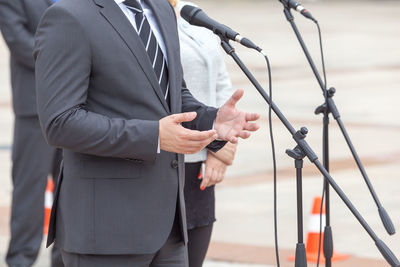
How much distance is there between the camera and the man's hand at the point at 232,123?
12.1 feet

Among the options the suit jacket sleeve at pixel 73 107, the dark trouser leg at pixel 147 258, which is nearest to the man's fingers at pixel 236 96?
the suit jacket sleeve at pixel 73 107

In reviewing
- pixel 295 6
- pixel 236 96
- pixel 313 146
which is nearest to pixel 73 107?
pixel 236 96

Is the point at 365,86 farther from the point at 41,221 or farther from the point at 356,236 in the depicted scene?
the point at 41,221

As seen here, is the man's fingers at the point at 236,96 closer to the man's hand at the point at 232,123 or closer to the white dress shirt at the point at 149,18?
the man's hand at the point at 232,123

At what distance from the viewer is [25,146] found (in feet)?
20.8

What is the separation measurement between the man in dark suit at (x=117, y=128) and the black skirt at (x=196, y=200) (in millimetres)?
809

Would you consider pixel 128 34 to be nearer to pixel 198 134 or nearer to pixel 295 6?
pixel 198 134

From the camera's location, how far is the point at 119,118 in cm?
353

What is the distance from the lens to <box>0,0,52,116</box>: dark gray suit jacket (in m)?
6.10

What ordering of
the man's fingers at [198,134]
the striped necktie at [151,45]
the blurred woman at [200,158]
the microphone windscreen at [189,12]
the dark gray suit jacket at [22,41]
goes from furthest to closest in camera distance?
the dark gray suit jacket at [22,41] → the blurred woman at [200,158] → the microphone windscreen at [189,12] → the striped necktie at [151,45] → the man's fingers at [198,134]

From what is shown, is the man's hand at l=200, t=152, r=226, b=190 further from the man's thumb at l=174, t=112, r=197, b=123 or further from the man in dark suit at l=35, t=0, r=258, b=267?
the man's thumb at l=174, t=112, r=197, b=123

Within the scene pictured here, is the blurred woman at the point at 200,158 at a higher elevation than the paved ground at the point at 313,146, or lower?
higher

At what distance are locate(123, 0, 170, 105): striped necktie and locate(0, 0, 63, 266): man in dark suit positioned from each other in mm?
2466

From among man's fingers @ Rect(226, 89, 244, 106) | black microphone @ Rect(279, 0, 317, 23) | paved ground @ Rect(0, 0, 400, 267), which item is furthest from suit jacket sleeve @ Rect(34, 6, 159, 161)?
paved ground @ Rect(0, 0, 400, 267)
